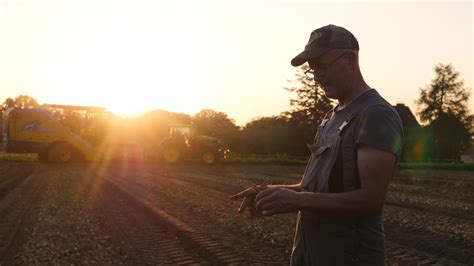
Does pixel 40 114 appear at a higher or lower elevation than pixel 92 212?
higher

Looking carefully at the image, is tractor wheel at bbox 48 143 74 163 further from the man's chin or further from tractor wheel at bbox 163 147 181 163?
the man's chin

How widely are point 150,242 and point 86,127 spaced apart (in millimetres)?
19662

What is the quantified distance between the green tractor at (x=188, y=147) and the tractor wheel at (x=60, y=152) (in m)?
4.71

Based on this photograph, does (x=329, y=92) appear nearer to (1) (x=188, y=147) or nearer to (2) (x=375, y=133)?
(2) (x=375, y=133)

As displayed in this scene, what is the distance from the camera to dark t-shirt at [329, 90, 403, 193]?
5.86ft

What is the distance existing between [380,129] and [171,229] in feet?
21.1

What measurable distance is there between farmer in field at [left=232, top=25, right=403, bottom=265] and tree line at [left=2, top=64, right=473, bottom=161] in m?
24.4

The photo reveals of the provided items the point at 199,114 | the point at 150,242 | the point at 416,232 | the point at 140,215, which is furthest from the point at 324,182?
the point at 199,114

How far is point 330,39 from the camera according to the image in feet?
6.52

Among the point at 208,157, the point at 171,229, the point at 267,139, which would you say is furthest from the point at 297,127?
the point at 171,229

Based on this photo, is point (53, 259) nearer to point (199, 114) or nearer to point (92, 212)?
point (92, 212)

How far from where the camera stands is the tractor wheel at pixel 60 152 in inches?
924

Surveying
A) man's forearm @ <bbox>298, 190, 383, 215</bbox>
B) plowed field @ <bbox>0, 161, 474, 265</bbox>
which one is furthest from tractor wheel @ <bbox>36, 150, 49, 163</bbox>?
man's forearm @ <bbox>298, 190, 383, 215</bbox>

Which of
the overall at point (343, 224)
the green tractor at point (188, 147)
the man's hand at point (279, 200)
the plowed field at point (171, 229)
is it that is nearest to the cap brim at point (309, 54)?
the overall at point (343, 224)
